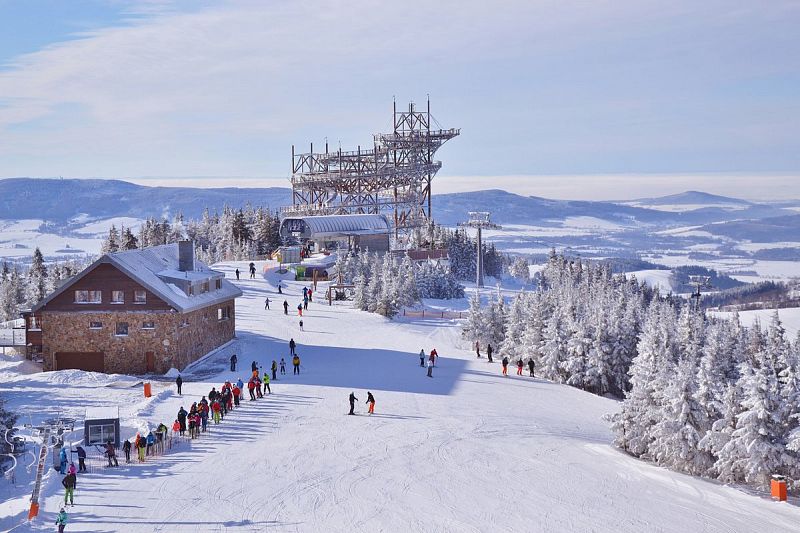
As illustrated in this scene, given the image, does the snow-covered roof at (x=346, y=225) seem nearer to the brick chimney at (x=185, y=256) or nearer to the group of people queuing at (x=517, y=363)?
the brick chimney at (x=185, y=256)

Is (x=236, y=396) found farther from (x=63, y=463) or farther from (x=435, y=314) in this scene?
(x=435, y=314)

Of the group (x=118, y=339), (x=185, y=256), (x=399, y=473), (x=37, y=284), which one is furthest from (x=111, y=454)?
(x=37, y=284)

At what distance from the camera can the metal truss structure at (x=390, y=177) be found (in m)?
93.8

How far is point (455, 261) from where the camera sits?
332ft

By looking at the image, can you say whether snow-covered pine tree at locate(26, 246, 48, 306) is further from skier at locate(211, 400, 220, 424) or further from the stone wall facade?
skier at locate(211, 400, 220, 424)

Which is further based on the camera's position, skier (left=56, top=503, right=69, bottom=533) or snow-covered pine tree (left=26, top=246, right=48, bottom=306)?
snow-covered pine tree (left=26, top=246, right=48, bottom=306)

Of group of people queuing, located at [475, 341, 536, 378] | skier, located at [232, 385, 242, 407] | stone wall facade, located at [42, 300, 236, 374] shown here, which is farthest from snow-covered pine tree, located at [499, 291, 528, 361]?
skier, located at [232, 385, 242, 407]

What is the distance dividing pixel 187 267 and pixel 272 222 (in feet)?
156

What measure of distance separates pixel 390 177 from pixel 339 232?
59.9ft

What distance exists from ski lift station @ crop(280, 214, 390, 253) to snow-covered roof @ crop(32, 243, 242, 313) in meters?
28.8

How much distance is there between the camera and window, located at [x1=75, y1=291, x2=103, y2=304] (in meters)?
40.7

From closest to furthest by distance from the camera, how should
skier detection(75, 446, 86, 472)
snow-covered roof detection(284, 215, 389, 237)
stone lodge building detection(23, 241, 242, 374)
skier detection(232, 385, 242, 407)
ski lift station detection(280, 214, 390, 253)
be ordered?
skier detection(75, 446, 86, 472)
skier detection(232, 385, 242, 407)
stone lodge building detection(23, 241, 242, 374)
ski lift station detection(280, 214, 390, 253)
snow-covered roof detection(284, 215, 389, 237)

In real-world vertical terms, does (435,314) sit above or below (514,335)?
below

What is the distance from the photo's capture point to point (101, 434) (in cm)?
2614
